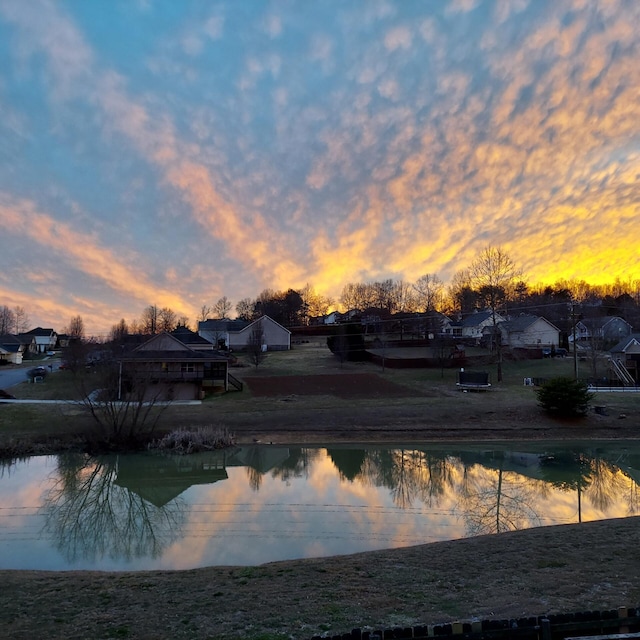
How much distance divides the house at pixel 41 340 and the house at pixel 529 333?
83973 millimetres

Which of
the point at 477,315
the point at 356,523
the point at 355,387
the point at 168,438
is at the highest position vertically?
the point at 477,315

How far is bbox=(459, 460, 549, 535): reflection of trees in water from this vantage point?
14291mm

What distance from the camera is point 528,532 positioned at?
39.0 ft

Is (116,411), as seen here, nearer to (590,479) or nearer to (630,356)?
(590,479)

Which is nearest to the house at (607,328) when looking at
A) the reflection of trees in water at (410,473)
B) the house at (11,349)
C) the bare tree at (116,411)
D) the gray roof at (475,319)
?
the gray roof at (475,319)

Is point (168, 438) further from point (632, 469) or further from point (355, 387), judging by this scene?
point (632, 469)

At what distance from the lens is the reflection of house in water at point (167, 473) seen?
19.4 m

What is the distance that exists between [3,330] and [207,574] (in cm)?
13635

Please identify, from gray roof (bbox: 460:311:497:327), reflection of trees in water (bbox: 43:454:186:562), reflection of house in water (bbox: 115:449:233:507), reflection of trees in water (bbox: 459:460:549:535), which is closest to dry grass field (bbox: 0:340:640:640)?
reflection of trees in water (bbox: 459:460:549:535)

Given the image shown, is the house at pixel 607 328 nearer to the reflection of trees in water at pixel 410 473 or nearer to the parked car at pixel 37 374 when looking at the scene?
the reflection of trees in water at pixel 410 473

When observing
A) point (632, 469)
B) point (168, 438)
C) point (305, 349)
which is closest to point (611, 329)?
point (305, 349)

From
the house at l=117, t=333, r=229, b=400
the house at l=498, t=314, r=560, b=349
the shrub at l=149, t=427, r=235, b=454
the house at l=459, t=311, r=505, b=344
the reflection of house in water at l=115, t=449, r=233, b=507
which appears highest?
the house at l=459, t=311, r=505, b=344

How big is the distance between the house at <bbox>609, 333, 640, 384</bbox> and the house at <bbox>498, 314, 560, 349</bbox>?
15.4 meters

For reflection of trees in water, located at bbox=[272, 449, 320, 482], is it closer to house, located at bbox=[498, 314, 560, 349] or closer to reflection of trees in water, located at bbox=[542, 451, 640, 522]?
reflection of trees in water, located at bbox=[542, 451, 640, 522]
